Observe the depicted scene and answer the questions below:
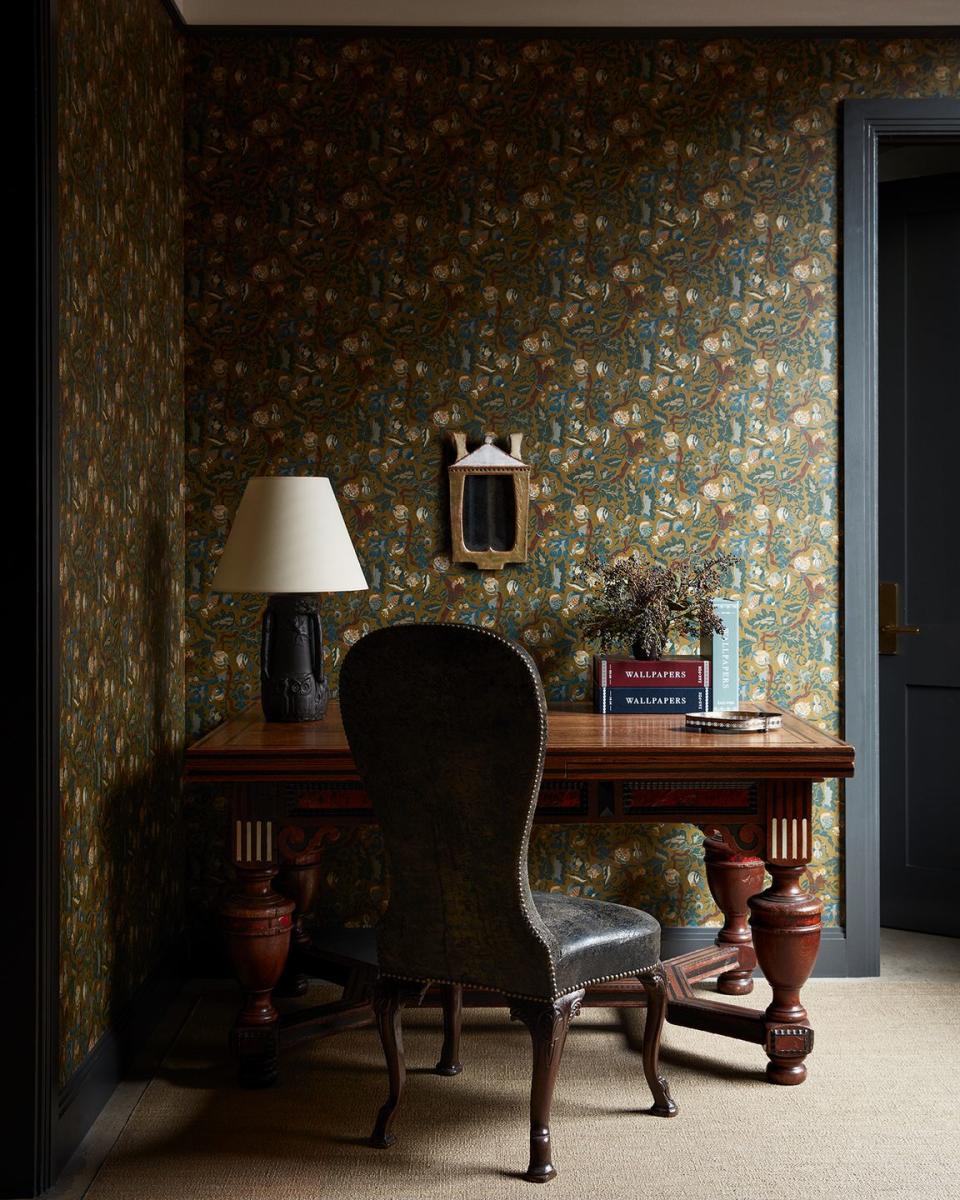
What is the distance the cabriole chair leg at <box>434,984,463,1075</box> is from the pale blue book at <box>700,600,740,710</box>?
3.44 feet

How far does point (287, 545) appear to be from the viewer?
3.06 metres

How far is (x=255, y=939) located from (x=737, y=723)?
126 centimetres

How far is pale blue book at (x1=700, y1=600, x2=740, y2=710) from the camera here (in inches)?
132

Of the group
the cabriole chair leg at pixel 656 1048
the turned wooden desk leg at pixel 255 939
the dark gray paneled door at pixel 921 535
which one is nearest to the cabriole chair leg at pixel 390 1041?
the turned wooden desk leg at pixel 255 939

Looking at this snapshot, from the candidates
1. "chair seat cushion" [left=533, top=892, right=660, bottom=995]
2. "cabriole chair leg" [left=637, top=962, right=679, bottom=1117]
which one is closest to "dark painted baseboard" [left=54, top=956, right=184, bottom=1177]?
"chair seat cushion" [left=533, top=892, right=660, bottom=995]

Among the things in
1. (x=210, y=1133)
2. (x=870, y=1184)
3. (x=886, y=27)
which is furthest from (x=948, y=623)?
(x=210, y=1133)

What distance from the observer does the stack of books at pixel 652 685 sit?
3.30 m

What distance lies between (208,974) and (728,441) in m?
2.21

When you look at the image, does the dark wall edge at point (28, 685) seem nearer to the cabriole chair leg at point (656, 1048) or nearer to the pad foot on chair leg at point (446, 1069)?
the pad foot on chair leg at point (446, 1069)

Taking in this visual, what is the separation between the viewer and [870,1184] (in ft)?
7.93

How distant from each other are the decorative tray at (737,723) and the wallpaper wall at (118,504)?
1.42m

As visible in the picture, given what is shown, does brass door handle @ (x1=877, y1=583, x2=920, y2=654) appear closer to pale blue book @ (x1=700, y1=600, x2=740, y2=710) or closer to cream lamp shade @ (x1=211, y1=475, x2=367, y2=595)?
pale blue book @ (x1=700, y1=600, x2=740, y2=710)

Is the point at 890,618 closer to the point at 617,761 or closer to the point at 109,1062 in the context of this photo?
the point at 617,761

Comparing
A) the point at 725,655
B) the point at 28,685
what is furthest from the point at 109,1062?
the point at 725,655
